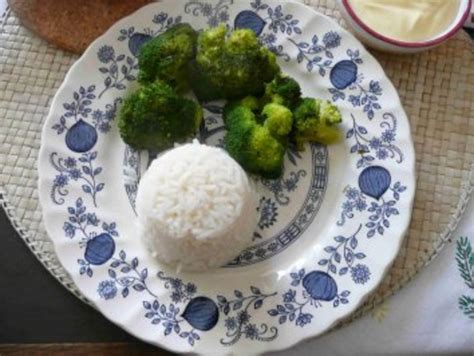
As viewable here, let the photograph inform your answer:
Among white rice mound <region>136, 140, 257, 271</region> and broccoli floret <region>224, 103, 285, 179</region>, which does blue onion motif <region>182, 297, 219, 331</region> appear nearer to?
white rice mound <region>136, 140, 257, 271</region>

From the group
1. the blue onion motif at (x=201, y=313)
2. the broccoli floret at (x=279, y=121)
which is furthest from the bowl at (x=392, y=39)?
the blue onion motif at (x=201, y=313)

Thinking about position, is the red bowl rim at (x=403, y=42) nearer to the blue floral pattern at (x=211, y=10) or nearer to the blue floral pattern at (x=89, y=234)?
the blue floral pattern at (x=211, y=10)

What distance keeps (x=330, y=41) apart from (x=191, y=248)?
1.83 feet

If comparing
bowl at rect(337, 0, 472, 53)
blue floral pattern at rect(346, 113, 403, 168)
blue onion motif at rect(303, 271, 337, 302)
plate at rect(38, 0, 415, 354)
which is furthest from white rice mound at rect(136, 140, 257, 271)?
bowl at rect(337, 0, 472, 53)

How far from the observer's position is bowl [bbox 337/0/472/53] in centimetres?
144

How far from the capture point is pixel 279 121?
1.32m

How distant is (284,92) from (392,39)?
0.28m

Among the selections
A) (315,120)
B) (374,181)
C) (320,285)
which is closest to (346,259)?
(320,285)

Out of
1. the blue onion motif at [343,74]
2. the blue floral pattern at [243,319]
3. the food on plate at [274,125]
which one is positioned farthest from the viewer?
the blue onion motif at [343,74]

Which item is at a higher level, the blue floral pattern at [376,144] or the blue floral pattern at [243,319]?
the blue floral pattern at [376,144]

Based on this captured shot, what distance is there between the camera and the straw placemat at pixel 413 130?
135 centimetres

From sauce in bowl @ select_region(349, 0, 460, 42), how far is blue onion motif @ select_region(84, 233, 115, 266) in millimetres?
723

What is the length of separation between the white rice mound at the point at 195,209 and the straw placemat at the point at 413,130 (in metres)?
0.22

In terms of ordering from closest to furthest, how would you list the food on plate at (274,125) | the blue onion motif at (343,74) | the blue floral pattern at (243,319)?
1. the blue floral pattern at (243,319)
2. the food on plate at (274,125)
3. the blue onion motif at (343,74)
